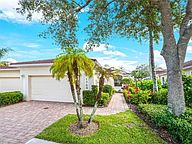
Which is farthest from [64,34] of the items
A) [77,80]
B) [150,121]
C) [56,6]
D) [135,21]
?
[150,121]

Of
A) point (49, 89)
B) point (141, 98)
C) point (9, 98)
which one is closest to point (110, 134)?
point (141, 98)

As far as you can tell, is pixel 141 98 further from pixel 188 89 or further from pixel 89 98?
pixel 89 98

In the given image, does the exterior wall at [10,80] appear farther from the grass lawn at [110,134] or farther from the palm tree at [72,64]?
the palm tree at [72,64]

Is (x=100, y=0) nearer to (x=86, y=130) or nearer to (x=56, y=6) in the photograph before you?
(x=56, y=6)

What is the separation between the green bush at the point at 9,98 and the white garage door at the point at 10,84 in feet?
6.66

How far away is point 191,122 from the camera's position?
6.80m

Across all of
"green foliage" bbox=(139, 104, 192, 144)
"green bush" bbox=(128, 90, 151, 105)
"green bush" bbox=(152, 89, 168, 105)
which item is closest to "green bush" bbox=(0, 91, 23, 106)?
"green bush" bbox=(128, 90, 151, 105)

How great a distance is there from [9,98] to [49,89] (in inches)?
129

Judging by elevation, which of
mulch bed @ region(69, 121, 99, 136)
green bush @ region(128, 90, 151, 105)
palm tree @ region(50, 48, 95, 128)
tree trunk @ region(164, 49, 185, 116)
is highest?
palm tree @ region(50, 48, 95, 128)

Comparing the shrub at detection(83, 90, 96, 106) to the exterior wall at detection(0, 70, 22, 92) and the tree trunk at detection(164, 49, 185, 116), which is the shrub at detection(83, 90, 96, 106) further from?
the exterior wall at detection(0, 70, 22, 92)

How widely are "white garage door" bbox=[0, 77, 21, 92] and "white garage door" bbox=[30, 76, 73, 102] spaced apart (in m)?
2.10

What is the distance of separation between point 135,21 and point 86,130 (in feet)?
21.7

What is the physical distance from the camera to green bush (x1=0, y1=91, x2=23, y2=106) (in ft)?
46.9

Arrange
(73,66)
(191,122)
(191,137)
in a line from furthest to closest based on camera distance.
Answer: (73,66), (191,122), (191,137)
